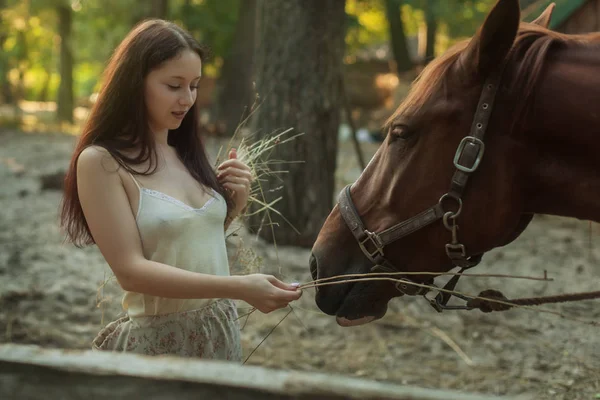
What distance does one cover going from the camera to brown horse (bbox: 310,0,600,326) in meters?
1.99

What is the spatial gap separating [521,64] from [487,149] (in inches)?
10.2

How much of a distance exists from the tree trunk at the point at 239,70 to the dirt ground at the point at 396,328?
9.83m

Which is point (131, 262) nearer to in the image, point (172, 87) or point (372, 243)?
point (172, 87)

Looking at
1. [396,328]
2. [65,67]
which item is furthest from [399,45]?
[396,328]

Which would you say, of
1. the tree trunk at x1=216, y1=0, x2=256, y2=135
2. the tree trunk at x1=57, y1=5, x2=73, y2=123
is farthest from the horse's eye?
the tree trunk at x1=57, y1=5, x2=73, y2=123

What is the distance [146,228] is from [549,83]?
4.02 feet

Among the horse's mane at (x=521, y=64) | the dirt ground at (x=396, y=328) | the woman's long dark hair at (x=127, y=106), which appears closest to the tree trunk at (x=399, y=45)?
the dirt ground at (x=396, y=328)

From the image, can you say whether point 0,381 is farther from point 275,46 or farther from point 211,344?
point 275,46

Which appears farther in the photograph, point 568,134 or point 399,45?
point 399,45

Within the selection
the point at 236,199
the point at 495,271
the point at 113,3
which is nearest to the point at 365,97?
the point at 113,3

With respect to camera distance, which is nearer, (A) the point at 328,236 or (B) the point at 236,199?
(A) the point at 328,236

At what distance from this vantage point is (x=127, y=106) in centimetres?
215

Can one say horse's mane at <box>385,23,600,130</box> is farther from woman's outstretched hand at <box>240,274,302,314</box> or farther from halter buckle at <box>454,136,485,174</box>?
woman's outstretched hand at <box>240,274,302,314</box>

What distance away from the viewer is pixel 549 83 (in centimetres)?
200
